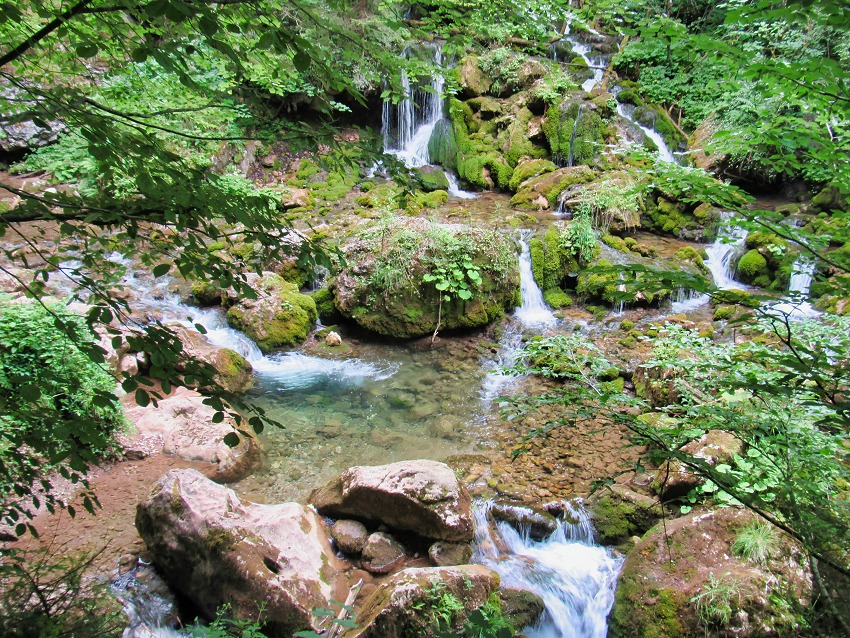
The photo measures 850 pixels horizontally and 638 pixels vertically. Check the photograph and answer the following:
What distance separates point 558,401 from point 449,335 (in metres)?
6.12

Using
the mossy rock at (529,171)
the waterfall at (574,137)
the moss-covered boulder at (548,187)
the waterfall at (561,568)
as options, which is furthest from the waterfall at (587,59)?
the waterfall at (561,568)

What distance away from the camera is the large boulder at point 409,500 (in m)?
4.01

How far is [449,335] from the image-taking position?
8.48m

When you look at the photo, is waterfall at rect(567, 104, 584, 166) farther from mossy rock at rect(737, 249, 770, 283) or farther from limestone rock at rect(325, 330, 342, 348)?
limestone rock at rect(325, 330, 342, 348)

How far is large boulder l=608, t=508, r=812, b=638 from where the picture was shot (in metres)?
2.84

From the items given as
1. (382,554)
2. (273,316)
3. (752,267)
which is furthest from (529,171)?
(382,554)

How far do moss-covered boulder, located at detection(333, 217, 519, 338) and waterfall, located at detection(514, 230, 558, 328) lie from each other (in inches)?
28.4

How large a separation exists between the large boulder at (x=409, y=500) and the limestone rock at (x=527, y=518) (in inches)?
18.9

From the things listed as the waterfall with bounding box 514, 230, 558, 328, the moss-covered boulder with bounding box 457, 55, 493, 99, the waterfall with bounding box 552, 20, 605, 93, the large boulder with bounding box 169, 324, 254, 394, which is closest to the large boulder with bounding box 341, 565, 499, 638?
the large boulder with bounding box 169, 324, 254, 394

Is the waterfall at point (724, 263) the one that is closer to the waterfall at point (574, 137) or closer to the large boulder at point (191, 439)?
the waterfall at point (574, 137)

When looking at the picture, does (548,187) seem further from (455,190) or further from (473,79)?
(473,79)

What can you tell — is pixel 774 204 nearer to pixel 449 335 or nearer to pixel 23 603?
pixel 449 335

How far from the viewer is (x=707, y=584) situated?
9.96 feet

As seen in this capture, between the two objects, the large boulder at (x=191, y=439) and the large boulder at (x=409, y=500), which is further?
the large boulder at (x=191, y=439)
